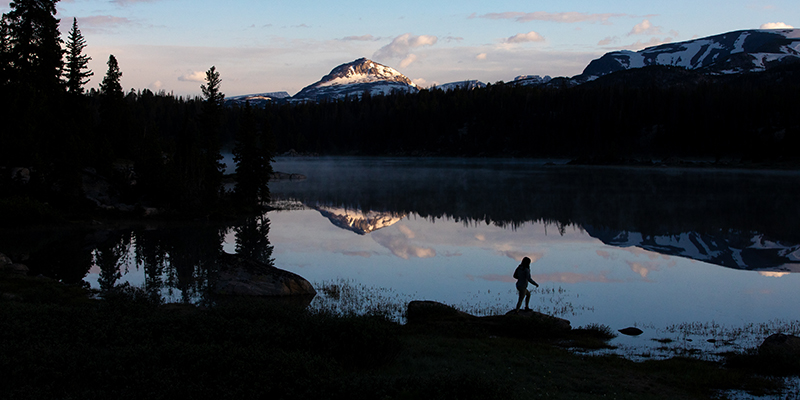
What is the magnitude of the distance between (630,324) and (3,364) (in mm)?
11957

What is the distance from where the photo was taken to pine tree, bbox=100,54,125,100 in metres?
45.6

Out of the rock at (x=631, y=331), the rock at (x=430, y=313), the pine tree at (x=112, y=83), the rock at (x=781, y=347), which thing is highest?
the pine tree at (x=112, y=83)

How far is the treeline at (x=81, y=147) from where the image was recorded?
28.2 meters

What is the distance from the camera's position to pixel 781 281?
60.6 ft

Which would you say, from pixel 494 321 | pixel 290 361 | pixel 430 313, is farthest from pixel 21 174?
pixel 290 361

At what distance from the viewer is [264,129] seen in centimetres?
3697

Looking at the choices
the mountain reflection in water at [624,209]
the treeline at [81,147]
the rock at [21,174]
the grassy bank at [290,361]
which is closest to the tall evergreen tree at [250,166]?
the treeline at [81,147]

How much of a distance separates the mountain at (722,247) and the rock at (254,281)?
15.1 meters

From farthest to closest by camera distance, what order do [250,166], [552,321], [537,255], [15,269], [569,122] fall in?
1. [569,122]
2. [250,166]
3. [537,255]
4. [15,269]
5. [552,321]

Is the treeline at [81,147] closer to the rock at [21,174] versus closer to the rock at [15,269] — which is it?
the rock at [21,174]

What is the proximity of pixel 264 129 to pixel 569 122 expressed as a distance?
395 feet

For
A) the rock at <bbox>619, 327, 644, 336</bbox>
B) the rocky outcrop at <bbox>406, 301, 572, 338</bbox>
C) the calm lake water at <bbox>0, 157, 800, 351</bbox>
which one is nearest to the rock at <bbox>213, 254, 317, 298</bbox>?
the calm lake water at <bbox>0, 157, 800, 351</bbox>

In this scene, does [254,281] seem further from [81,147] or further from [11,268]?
[81,147]

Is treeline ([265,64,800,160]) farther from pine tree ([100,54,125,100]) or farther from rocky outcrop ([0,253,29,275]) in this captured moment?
rocky outcrop ([0,253,29,275])
